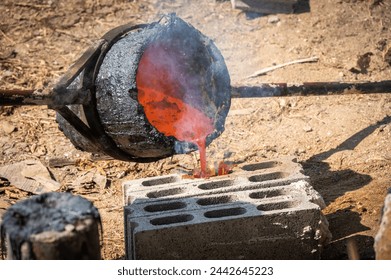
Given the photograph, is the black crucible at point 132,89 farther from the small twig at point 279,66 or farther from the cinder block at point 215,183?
the small twig at point 279,66

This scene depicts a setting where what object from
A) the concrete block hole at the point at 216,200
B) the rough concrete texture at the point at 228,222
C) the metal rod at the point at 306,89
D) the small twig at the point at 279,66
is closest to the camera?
the rough concrete texture at the point at 228,222

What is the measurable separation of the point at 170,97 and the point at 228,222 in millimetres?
945

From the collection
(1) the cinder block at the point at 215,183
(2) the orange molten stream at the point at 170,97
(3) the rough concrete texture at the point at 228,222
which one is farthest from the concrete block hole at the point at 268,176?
(2) the orange molten stream at the point at 170,97

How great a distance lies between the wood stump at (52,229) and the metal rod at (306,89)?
2.03 metres

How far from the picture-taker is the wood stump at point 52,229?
8.81ft

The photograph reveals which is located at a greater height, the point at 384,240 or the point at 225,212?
the point at 225,212

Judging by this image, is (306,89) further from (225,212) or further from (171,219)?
(171,219)

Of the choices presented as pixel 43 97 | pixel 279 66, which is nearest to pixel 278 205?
pixel 43 97

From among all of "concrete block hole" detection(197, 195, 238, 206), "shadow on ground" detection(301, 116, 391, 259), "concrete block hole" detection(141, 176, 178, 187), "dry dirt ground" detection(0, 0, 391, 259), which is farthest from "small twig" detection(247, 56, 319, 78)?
"concrete block hole" detection(197, 195, 238, 206)


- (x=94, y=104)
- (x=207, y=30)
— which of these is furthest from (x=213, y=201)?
(x=207, y=30)

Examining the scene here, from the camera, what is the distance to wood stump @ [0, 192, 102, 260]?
2.69 metres

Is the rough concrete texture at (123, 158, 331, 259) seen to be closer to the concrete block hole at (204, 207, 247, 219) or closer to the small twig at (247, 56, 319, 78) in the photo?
the concrete block hole at (204, 207, 247, 219)

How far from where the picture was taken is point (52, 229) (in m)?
2.71
